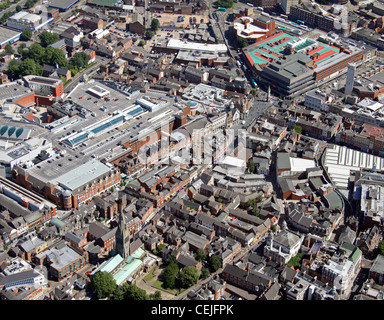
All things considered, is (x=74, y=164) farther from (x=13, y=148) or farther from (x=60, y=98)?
(x=60, y=98)

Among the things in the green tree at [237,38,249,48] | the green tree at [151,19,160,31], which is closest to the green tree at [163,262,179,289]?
the green tree at [237,38,249,48]

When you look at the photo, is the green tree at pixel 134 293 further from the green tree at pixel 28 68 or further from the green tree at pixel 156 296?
the green tree at pixel 28 68

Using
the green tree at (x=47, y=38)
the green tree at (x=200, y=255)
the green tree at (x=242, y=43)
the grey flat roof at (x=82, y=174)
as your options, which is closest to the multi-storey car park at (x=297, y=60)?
the green tree at (x=242, y=43)

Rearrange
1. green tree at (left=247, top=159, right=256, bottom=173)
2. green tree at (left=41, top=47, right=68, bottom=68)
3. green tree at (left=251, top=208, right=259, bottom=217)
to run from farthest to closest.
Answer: green tree at (left=41, top=47, right=68, bottom=68) → green tree at (left=247, top=159, right=256, bottom=173) → green tree at (left=251, top=208, right=259, bottom=217)

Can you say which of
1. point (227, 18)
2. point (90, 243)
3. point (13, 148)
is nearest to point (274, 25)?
point (227, 18)

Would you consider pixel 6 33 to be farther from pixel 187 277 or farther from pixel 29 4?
pixel 187 277

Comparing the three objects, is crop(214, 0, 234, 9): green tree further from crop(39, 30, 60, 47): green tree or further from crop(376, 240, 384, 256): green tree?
crop(376, 240, 384, 256): green tree
